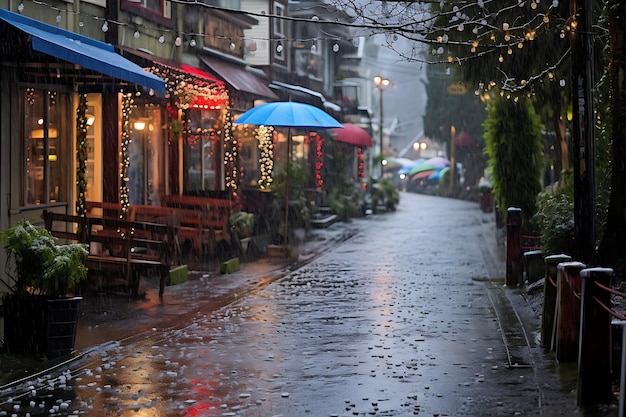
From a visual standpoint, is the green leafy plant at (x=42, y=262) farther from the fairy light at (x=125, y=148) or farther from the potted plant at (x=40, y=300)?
the fairy light at (x=125, y=148)

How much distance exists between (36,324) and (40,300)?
9.7 inches

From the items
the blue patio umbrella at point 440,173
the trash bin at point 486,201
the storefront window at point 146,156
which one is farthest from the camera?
the blue patio umbrella at point 440,173

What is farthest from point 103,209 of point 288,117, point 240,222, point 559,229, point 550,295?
point 550,295

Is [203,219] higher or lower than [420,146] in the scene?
lower

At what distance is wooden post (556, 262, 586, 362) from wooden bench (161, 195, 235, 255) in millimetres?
10776

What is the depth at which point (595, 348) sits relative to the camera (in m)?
8.41

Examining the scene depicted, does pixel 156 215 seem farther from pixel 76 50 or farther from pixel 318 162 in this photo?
pixel 318 162

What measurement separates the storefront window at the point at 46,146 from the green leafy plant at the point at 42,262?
520 cm

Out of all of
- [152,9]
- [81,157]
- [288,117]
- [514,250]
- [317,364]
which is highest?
[152,9]

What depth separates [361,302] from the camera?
1538 cm

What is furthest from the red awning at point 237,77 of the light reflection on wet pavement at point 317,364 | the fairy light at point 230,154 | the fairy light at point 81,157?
the light reflection on wet pavement at point 317,364

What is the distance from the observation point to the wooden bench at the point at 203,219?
20.9m

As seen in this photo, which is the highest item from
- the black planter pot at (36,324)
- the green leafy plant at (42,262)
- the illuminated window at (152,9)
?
the illuminated window at (152,9)

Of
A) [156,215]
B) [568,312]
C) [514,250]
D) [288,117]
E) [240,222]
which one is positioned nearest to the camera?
[568,312]
